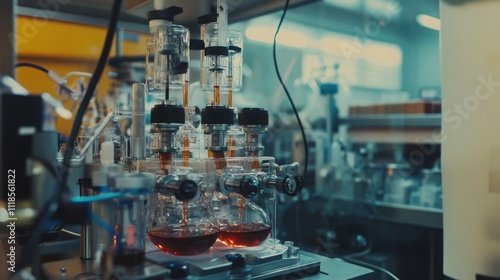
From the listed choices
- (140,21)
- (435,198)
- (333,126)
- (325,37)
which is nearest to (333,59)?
(325,37)

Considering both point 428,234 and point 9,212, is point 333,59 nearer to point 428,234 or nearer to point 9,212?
point 428,234

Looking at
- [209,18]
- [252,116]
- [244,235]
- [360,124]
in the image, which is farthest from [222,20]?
[360,124]

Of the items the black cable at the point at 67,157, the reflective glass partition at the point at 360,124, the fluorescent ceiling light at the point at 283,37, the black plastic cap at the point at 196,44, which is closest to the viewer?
the black cable at the point at 67,157

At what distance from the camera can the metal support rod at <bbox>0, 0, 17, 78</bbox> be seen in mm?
881

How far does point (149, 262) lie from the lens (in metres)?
0.67

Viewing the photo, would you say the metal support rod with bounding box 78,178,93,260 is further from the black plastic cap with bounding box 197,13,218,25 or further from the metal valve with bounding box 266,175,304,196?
the black plastic cap with bounding box 197,13,218,25

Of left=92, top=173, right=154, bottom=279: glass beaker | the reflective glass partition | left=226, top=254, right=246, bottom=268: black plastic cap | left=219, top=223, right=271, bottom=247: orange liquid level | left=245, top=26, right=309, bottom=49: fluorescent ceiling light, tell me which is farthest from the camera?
left=245, top=26, right=309, bottom=49: fluorescent ceiling light

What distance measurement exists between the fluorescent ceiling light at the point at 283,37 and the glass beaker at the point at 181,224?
2.77 meters

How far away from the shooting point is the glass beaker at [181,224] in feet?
2.53

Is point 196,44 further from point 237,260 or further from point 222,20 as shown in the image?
point 237,260

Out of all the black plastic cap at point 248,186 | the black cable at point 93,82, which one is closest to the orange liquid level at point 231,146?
the black plastic cap at point 248,186

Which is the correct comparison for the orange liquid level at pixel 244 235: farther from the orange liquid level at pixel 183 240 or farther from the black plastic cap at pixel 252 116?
the black plastic cap at pixel 252 116

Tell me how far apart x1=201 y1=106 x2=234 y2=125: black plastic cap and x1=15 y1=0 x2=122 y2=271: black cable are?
243 millimetres

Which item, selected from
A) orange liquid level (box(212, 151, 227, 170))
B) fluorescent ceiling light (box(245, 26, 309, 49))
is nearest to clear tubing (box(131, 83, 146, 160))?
orange liquid level (box(212, 151, 227, 170))
